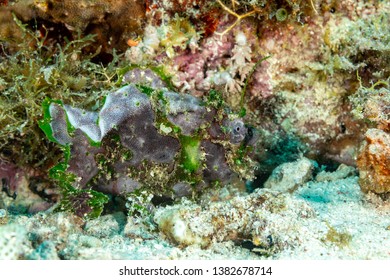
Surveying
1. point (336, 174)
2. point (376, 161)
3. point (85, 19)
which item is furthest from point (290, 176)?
point (85, 19)

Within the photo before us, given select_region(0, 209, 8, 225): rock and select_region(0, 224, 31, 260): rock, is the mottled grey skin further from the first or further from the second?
select_region(0, 224, 31, 260): rock

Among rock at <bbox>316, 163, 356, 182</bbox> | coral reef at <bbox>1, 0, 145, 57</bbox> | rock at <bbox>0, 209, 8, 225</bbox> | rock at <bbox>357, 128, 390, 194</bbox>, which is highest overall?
coral reef at <bbox>1, 0, 145, 57</bbox>

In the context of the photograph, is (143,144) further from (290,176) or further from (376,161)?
(376,161)

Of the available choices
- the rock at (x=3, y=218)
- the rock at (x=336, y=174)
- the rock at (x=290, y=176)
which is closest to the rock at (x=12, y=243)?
the rock at (x=3, y=218)

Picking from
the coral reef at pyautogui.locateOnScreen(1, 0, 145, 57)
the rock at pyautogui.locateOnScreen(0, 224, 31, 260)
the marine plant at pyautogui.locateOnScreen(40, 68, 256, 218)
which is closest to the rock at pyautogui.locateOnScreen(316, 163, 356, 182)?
the marine plant at pyautogui.locateOnScreen(40, 68, 256, 218)

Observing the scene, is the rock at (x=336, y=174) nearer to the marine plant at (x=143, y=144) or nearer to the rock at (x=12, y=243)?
the marine plant at (x=143, y=144)

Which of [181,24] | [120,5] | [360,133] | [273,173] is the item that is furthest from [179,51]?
[360,133]

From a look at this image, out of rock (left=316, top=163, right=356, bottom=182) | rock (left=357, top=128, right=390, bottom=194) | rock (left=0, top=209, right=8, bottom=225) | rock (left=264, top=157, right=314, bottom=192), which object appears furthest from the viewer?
rock (left=316, top=163, right=356, bottom=182)

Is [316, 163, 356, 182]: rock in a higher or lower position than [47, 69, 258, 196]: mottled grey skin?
lower
